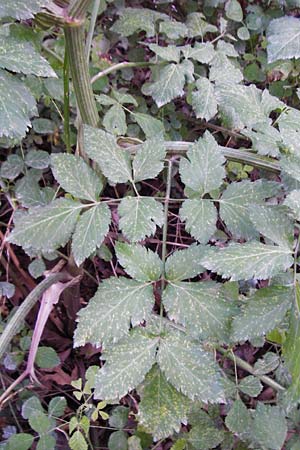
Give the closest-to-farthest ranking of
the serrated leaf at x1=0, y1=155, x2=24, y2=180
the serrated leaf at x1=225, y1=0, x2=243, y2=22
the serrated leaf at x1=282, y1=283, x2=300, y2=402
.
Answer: the serrated leaf at x1=282, y1=283, x2=300, y2=402, the serrated leaf at x1=0, y1=155, x2=24, y2=180, the serrated leaf at x1=225, y1=0, x2=243, y2=22

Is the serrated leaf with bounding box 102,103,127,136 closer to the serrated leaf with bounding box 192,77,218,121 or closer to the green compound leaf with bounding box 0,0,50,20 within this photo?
the serrated leaf with bounding box 192,77,218,121

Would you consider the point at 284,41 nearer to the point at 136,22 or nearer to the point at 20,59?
Result: the point at 20,59

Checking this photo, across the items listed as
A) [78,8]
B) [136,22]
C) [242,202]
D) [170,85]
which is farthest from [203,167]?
[136,22]

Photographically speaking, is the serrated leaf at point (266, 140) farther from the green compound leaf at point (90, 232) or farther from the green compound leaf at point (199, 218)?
the green compound leaf at point (90, 232)

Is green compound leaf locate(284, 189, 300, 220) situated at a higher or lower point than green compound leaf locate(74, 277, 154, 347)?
higher

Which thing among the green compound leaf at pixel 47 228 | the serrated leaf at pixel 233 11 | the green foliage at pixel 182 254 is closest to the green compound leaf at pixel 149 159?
the green foliage at pixel 182 254

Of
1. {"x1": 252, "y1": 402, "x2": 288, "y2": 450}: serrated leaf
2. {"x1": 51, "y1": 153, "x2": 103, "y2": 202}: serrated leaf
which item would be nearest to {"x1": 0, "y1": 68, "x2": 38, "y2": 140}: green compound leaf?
{"x1": 51, "y1": 153, "x2": 103, "y2": 202}: serrated leaf

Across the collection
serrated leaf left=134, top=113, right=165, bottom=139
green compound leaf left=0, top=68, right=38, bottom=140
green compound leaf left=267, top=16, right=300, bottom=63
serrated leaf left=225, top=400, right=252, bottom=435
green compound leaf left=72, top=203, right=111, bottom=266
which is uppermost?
green compound leaf left=267, top=16, right=300, bottom=63
